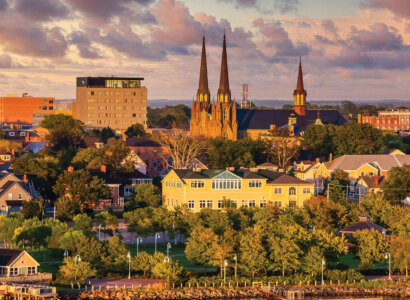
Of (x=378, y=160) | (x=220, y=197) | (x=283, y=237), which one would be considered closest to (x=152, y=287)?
(x=283, y=237)

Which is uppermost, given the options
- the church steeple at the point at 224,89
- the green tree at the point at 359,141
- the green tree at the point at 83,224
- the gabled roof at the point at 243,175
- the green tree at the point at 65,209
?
the church steeple at the point at 224,89

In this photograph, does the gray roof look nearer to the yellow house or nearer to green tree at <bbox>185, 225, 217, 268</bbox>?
the yellow house

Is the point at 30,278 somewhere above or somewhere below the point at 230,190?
below

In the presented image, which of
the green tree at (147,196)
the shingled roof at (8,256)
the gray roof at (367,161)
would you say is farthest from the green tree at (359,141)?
the shingled roof at (8,256)

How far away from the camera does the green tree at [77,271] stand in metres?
66.8

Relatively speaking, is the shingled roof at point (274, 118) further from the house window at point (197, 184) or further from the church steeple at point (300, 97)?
the house window at point (197, 184)

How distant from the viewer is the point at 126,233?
8675 centimetres

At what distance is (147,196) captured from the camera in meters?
102

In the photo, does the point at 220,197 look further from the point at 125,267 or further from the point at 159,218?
the point at 125,267

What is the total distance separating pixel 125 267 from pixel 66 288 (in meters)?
5.84

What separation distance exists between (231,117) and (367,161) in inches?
2099

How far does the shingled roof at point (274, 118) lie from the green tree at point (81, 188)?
77.9 meters

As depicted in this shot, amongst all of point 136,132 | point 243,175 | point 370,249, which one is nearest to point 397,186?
point 243,175

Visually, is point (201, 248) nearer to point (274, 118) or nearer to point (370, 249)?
point (370, 249)
